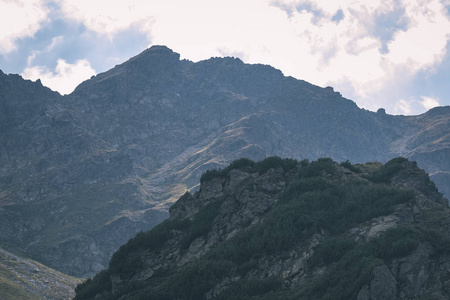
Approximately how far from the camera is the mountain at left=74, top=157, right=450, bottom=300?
86500 mm

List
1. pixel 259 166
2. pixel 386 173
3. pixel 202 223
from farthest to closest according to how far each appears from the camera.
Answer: pixel 259 166 → pixel 386 173 → pixel 202 223

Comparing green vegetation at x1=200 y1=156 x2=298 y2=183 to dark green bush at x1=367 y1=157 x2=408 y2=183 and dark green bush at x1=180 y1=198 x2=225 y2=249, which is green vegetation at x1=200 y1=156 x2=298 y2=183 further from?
dark green bush at x1=367 y1=157 x2=408 y2=183

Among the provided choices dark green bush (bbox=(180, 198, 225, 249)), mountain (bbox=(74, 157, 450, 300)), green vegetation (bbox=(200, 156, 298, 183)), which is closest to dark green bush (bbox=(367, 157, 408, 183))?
mountain (bbox=(74, 157, 450, 300))

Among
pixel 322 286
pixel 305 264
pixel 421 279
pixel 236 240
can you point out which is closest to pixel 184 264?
pixel 236 240

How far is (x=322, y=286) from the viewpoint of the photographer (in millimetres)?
88812

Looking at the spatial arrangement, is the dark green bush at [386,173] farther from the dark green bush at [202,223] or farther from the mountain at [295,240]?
the dark green bush at [202,223]

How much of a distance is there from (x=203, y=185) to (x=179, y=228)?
68.3 feet

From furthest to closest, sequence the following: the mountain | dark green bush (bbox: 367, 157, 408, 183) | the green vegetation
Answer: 1. the green vegetation
2. dark green bush (bbox: 367, 157, 408, 183)
3. the mountain

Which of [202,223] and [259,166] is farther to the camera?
[259,166]

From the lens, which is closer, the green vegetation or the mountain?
the mountain

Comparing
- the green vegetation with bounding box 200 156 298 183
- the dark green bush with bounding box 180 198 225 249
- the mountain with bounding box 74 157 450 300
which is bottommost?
the mountain with bounding box 74 157 450 300

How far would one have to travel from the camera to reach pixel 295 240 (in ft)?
358

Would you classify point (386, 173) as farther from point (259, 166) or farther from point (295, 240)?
point (295, 240)

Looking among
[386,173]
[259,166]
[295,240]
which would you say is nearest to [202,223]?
[259,166]
